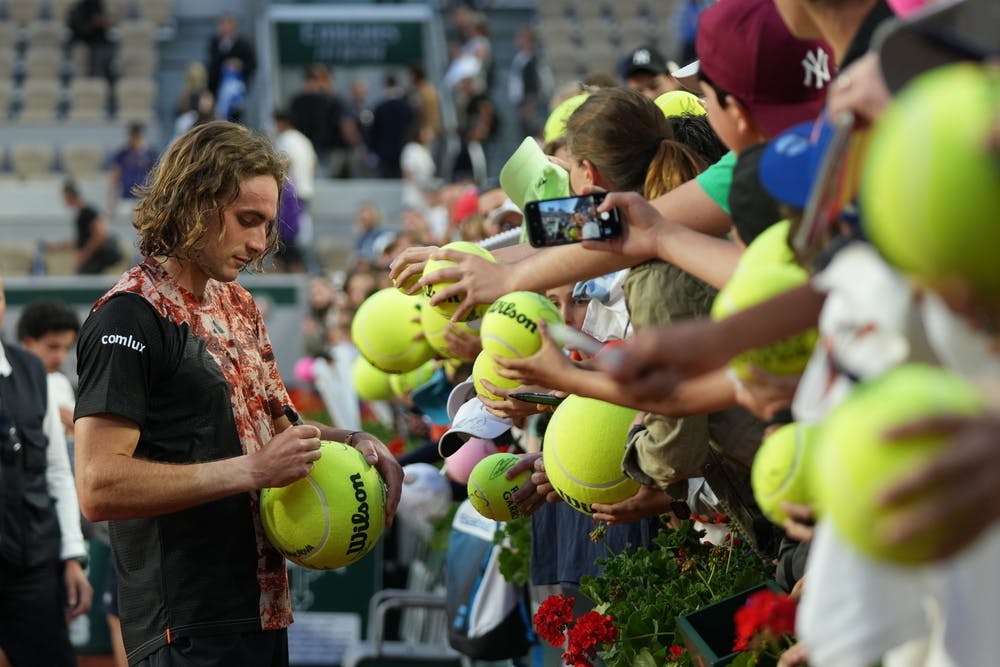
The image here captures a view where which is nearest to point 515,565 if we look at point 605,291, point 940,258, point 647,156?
point 605,291

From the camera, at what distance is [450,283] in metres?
4.16

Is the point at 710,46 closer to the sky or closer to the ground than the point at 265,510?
closer to the sky

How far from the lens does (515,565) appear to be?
5.58 meters

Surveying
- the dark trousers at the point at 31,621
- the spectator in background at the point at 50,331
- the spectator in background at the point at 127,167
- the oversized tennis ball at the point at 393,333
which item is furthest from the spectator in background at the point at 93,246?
the oversized tennis ball at the point at 393,333

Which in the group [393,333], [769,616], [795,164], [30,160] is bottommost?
[30,160]

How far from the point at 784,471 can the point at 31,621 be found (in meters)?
4.10

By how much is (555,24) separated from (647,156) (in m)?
20.1

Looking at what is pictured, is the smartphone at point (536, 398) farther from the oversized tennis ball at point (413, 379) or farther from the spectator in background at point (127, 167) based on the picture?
the spectator in background at point (127, 167)

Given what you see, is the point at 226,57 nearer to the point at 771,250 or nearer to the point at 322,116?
the point at 322,116

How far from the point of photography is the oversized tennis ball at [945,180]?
1870 millimetres

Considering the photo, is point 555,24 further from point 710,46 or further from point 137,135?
point 710,46

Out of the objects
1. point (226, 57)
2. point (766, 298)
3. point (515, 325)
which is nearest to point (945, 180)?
point (766, 298)

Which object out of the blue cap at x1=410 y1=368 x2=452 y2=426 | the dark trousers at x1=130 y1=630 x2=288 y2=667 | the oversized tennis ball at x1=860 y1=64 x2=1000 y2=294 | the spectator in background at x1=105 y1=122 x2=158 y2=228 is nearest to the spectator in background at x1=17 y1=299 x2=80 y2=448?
the blue cap at x1=410 y1=368 x2=452 y2=426

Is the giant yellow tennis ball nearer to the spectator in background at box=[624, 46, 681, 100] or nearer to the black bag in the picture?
the black bag
